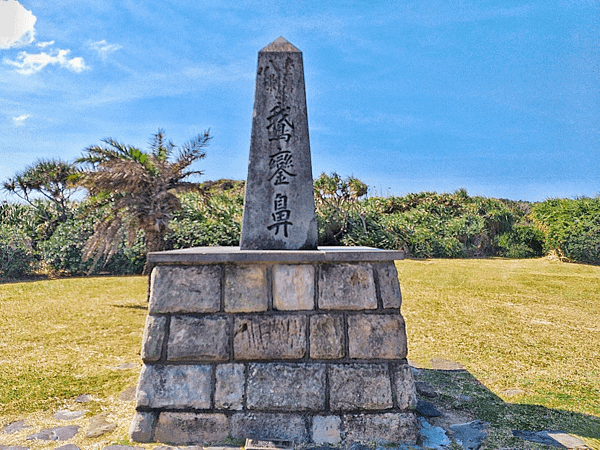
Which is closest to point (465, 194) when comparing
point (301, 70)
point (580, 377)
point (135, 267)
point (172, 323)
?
point (135, 267)

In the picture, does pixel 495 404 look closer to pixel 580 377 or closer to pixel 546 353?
pixel 580 377

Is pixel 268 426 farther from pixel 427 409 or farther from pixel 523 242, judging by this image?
pixel 523 242

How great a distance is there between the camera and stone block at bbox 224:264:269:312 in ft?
9.06

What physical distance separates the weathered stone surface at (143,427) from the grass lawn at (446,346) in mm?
145

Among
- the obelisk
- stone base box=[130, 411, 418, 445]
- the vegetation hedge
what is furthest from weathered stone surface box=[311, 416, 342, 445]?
the vegetation hedge

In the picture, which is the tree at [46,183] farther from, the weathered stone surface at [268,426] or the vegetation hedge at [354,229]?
the weathered stone surface at [268,426]

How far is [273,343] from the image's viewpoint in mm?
2742

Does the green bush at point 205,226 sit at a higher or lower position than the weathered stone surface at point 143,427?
higher

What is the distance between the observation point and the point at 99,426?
2920 millimetres

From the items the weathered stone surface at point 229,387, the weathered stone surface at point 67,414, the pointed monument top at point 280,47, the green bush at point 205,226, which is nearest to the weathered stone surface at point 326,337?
the weathered stone surface at point 229,387

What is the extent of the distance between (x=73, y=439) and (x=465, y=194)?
675 inches

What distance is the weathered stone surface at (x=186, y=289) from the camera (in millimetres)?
2762

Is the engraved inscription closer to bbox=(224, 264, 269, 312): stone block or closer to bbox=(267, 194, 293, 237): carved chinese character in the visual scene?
bbox=(267, 194, 293, 237): carved chinese character

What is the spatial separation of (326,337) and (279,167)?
1382 millimetres
